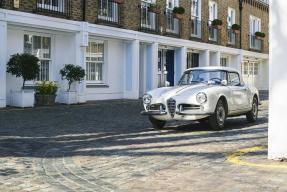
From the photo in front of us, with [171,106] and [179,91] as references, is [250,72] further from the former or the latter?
[171,106]

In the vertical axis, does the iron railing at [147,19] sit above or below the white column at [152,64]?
above

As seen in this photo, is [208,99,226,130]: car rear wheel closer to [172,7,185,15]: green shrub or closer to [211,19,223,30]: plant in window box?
[172,7,185,15]: green shrub

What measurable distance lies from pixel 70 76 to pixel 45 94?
1.45 meters

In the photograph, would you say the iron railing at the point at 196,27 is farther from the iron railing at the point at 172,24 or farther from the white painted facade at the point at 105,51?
the iron railing at the point at 172,24

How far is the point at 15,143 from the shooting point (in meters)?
8.73

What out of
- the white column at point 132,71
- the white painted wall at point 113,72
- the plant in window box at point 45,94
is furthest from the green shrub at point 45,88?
the white column at point 132,71

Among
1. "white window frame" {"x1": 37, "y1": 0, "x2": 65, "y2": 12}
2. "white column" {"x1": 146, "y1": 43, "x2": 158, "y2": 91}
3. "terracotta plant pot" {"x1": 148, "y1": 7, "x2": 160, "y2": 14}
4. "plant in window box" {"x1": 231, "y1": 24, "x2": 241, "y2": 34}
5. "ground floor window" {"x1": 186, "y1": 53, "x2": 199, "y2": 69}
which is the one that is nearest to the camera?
"white window frame" {"x1": 37, "y1": 0, "x2": 65, "y2": 12}

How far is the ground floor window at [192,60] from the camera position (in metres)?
30.4

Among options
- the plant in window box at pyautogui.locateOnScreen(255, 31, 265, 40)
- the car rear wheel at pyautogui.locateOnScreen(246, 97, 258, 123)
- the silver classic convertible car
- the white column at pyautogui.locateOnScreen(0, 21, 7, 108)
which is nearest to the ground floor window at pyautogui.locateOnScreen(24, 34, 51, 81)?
the white column at pyautogui.locateOnScreen(0, 21, 7, 108)

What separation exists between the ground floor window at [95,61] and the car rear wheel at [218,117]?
35.9 feet

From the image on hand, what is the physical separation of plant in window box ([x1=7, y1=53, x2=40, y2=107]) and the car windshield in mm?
6145

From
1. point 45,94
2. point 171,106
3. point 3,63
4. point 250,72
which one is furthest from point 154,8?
point 250,72

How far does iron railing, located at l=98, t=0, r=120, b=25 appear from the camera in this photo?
69.9ft

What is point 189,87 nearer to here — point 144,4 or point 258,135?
point 258,135
